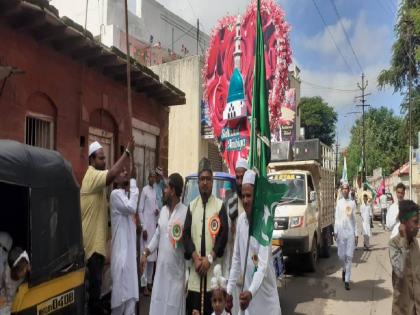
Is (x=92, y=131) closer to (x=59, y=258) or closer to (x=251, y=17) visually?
(x=251, y=17)

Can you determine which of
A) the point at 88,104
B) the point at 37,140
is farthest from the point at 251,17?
the point at 37,140

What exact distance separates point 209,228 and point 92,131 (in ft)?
17.1

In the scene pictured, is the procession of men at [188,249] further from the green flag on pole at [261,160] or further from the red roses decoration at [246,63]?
the red roses decoration at [246,63]

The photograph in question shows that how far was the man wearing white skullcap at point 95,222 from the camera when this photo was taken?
17.1ft

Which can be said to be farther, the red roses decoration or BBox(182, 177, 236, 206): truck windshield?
the red roses decoration

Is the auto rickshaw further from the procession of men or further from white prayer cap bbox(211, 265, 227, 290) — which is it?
white prayer cap bbox(211, 265, 227, 290)

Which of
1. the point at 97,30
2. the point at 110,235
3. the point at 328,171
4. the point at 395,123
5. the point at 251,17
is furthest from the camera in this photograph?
the point at 395,123

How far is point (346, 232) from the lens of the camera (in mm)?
9547

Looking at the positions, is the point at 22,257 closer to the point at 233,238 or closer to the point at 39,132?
the point at 233,238

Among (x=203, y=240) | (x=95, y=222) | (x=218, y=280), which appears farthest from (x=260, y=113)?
(x=95, y=222)

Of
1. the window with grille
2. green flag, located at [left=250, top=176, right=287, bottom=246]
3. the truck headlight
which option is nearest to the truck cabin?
the truck headlight

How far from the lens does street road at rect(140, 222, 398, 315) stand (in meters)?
7.86

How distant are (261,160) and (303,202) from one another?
6475 millimetres

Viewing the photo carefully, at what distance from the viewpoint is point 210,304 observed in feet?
15.0
